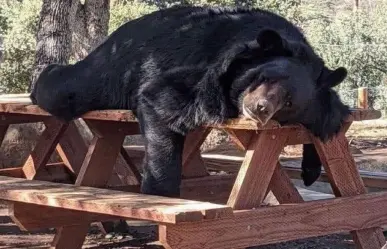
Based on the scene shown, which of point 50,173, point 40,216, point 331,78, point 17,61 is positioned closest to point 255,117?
point 331,78

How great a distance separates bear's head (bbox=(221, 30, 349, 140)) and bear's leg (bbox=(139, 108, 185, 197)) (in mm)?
393

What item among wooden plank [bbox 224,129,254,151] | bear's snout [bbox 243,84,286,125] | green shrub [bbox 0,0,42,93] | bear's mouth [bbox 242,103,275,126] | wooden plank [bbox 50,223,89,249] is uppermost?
bear's snout [bbox 243,84,286,125]

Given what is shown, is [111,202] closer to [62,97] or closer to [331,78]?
[331,78]

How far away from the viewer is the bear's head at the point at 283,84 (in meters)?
3.98

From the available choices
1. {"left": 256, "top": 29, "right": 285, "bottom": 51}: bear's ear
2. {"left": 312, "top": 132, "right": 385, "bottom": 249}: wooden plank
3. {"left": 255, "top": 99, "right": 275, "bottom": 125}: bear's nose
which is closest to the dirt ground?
{"left": 312, "top": 132, "right": 385, "bottom": 249}: wooden plank

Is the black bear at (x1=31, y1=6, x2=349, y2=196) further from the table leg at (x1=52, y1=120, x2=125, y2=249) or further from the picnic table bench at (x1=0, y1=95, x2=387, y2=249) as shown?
the table leg at (x1=52, y1=120, x2=125, y2=249)

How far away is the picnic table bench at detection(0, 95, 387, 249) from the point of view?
12.2ft

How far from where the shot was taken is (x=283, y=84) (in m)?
4.02

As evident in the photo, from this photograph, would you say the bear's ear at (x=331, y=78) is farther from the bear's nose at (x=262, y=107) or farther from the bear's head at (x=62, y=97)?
the bear's head at (x=62, y=97)

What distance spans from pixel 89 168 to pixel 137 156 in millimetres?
2019

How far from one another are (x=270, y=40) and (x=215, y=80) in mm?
→ 336

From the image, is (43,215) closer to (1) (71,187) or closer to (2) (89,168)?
(1) (71,187)

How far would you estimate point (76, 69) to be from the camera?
211 inches

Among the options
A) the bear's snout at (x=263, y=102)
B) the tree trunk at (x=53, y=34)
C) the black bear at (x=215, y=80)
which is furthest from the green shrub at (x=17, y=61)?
the bear's snout at (x=263, y=102)
